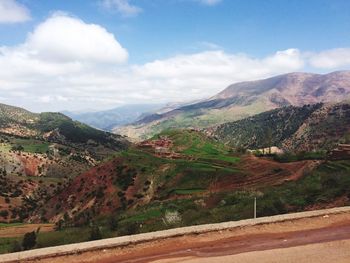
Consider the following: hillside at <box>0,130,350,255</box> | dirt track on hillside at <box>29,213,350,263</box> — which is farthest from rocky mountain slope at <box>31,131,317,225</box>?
dirt track on hillside at <box>29,213,350,263</box>

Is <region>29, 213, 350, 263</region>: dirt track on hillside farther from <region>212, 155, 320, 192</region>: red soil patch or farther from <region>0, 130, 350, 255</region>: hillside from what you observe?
<region>212, 155, 320, 192</region>: red soil patch

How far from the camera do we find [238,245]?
14711mm

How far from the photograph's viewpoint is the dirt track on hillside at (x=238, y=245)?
1384cm

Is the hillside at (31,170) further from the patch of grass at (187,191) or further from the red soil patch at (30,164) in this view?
the patch of grass at (187,191)

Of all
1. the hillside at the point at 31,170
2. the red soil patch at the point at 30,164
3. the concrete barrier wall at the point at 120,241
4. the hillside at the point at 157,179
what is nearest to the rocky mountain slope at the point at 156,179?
the hillside at the point at 157,179

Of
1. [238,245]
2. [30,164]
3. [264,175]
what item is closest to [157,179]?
[264,175]

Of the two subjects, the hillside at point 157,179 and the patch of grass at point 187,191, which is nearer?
the hillside at point 157,179

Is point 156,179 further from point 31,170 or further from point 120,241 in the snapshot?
point 31,170

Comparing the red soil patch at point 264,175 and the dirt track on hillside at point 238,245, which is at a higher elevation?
the dirt track on hillside at point 238,245

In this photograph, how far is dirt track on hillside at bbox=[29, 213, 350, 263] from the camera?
1384cm

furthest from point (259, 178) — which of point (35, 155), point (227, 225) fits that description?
point (35, 155)

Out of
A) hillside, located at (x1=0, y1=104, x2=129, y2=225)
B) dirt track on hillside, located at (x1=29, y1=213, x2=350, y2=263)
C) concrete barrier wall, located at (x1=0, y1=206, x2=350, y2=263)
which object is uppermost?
concrete barrier wall, located at (x1=0, y1=206, x2=350, y2=263)

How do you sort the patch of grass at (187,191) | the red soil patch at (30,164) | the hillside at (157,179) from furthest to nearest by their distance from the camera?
1. the red soil patch at (30,164)
2. the patch of grass at (187,191)
3. the hillside at (157,179)

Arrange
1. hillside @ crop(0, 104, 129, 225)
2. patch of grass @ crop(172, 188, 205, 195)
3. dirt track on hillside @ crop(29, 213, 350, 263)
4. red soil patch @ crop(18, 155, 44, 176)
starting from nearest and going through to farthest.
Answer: dirt track on hillside @ crop(29, 213, 350, 263), patch of grass @ crop(172, 188, 205, 195), hillside @ crop(0, 104, 129, 225), red soil patch @ crop(18, 155, 44, 176)
